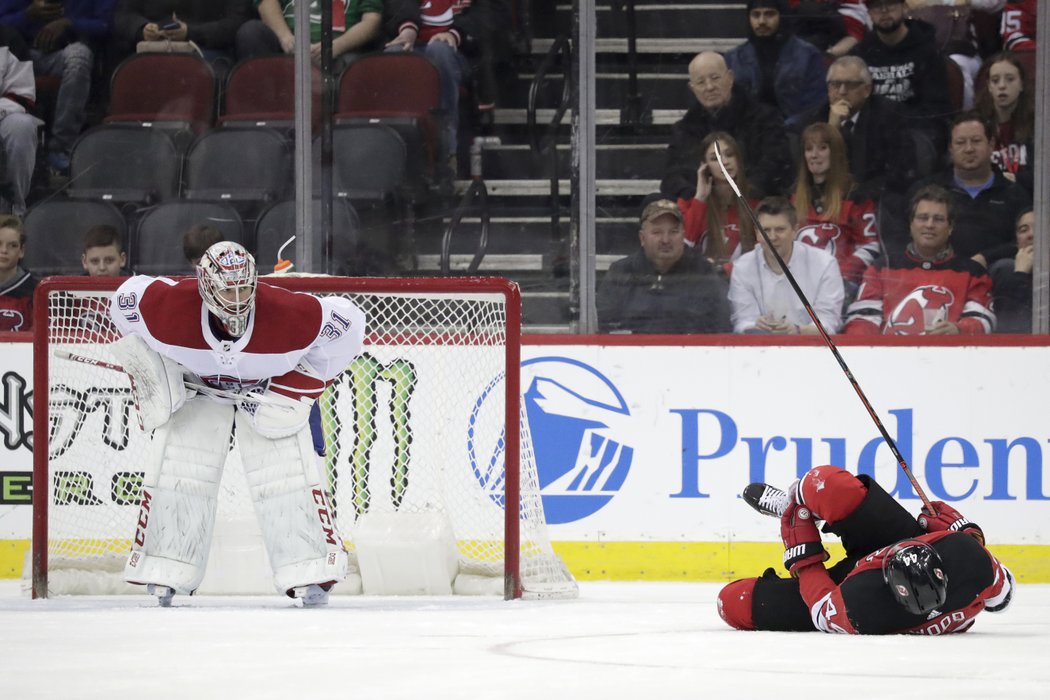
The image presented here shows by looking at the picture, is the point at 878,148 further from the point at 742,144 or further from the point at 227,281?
the point at 227,281

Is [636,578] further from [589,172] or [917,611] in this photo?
[917,611]

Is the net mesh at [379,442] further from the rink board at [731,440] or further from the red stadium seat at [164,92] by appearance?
the red stadium seat at [164,92]

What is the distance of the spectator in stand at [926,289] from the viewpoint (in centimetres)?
585

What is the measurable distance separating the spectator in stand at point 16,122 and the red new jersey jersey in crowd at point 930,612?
3.66 meters

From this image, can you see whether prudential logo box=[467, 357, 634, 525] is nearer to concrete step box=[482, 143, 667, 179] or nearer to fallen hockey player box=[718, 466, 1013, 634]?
concrete step box=[482, 143, 667, 179]

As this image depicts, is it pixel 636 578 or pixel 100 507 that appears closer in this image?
pixel 100 507

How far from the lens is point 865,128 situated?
19.5ft

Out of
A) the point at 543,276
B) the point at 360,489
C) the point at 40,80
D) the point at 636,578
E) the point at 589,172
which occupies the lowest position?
the point at 636,578

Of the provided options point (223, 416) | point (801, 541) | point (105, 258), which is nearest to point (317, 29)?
point (105, 258)

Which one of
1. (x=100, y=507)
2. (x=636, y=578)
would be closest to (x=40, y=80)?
(x=100, y=507)

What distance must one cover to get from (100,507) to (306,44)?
77.1 inches

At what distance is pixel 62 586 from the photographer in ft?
16.6

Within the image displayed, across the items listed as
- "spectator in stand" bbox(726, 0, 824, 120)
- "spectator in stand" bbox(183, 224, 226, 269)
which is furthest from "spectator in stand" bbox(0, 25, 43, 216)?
"spectator in stand" bbox(726, 0, 824, 120)

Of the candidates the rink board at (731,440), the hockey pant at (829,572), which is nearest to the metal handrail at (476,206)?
the rink board at (731,440)
